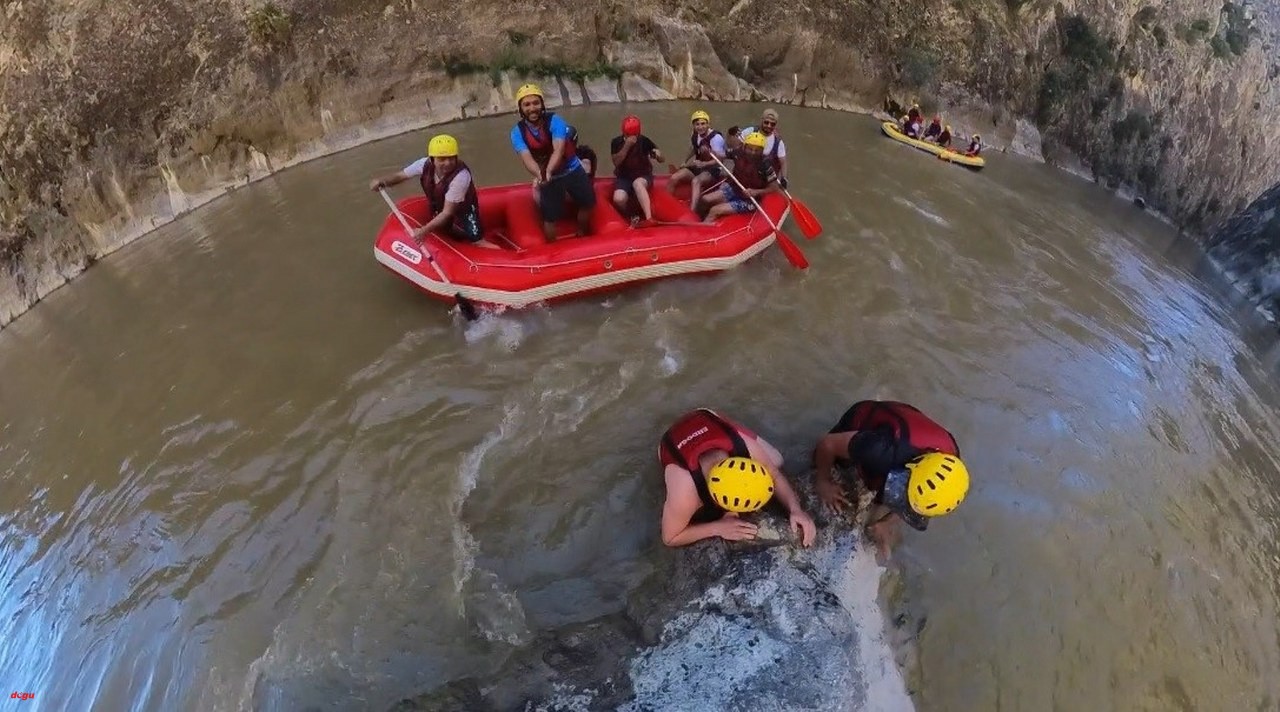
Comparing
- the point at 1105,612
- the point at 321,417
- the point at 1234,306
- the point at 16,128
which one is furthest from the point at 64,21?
the point at 1234,306

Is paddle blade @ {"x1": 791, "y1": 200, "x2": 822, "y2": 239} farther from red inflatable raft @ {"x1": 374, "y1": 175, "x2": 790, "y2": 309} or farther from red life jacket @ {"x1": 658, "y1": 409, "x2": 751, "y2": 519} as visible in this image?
red life jacket @ {"x1": 658, "y1": 409, "x2": 751, "y2": 519}

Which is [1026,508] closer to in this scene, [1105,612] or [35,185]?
[1105,612]

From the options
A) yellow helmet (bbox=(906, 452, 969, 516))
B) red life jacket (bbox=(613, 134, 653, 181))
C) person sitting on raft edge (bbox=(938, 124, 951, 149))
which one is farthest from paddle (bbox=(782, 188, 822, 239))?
person sitting on raft edge (bbox=(938, 124, 951, 149))

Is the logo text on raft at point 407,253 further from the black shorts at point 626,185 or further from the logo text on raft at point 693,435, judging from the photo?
the logo text on raft at point 693,435

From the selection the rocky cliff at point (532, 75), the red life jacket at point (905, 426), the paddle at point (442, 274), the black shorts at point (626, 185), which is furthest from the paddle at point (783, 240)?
the rocky cliff at point (532, 75)

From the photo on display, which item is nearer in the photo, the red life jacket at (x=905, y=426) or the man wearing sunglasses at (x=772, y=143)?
the red life jacket at (x=905, y=426)

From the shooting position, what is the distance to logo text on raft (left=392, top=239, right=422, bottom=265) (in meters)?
5.69

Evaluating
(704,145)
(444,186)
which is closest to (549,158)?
(444,186)

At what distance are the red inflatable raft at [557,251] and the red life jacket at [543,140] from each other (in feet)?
1.68

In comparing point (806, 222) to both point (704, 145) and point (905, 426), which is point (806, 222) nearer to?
point (704, 145)

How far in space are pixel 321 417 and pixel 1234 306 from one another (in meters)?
10.9

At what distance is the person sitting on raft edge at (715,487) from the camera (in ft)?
11.4

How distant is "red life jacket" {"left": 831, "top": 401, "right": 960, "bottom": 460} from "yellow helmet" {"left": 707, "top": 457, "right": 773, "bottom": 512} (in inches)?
31.1

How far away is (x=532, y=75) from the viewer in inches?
425
